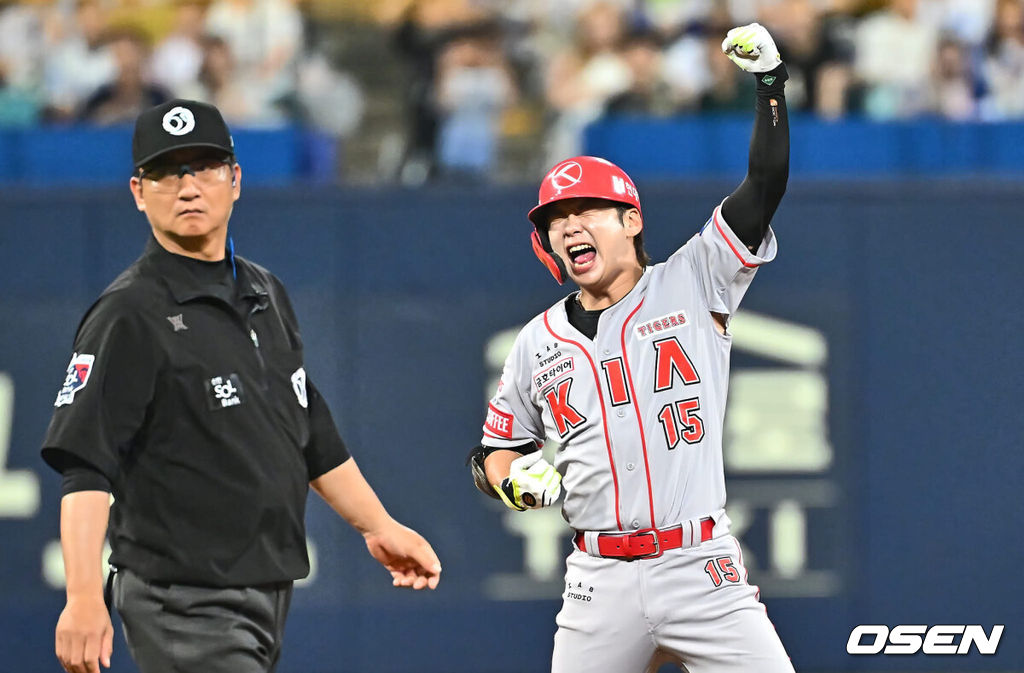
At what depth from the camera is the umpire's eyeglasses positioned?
153 inches

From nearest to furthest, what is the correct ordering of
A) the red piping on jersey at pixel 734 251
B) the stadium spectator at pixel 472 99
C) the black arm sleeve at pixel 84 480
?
the black arm sleeve at pixel 84 480, the red piping on jersey at pixel 734 251, the stadium spectator at pixel 472 99

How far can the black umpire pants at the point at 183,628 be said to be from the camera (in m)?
3.70

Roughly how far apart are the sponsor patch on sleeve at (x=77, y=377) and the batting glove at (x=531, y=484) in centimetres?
130

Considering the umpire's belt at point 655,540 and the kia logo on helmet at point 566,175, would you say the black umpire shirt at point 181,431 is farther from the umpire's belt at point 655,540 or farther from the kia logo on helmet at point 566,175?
the kia logo on helmet at point 566,175

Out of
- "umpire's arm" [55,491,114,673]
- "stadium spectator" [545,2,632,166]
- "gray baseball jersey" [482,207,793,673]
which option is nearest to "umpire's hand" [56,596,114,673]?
"umpire's arm" [55,491,114,673]

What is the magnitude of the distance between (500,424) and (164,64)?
5.00 metres

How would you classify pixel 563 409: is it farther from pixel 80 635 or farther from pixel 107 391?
pixel 80 635

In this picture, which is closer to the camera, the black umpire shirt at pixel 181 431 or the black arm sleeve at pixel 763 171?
the black umpire shirt at pixel 181 431

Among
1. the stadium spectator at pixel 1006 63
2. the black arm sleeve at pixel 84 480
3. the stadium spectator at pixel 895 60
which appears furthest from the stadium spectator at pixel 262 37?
the black arm sleeve at pixel 84 480

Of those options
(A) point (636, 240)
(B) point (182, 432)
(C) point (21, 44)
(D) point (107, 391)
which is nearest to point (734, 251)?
(A) point (636, 240)

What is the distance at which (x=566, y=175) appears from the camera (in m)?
4.59

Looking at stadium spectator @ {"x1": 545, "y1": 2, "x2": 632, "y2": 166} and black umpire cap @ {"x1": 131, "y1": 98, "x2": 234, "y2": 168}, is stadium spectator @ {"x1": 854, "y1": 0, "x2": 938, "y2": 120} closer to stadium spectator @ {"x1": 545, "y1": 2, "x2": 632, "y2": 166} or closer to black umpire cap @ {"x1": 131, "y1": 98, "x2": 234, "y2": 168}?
stadium spectator @ {"x1": 545, "y1": 2, "x2": 632, "y2": 166}

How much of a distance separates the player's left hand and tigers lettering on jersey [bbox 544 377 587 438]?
616mm

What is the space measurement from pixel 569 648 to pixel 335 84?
18.8 ft
